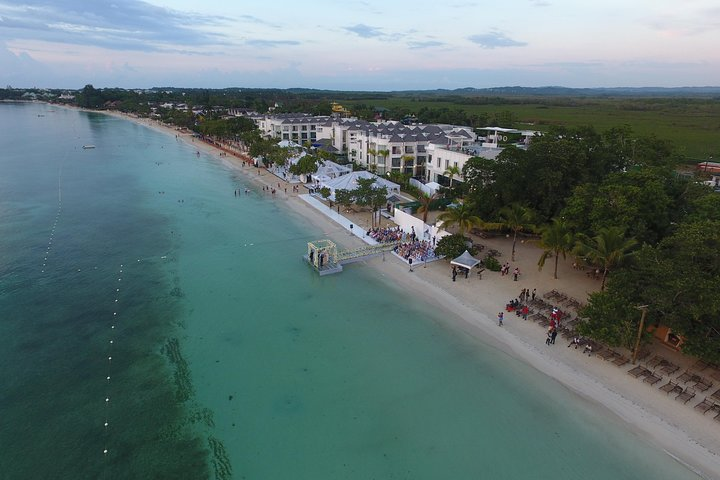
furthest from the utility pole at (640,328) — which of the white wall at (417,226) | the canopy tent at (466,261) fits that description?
the white wall at (417,226)

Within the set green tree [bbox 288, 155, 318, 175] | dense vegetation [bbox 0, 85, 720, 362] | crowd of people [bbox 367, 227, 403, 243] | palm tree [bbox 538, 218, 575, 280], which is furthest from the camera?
green tree [bbox 288, 155, 318, 175]

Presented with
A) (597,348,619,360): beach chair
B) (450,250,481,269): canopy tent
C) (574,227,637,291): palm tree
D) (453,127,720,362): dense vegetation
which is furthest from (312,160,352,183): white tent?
(597,348,619,360): beach chair

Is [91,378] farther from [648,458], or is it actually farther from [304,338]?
[648,458]

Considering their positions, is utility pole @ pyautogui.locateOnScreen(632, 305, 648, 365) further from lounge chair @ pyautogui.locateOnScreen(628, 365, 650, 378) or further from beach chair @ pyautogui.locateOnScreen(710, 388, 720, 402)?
beach chair @ pyautogui.locateOnScreen(710, 388, 720, 402)

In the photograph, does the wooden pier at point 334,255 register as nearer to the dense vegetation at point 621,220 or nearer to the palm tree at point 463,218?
the palm tree at point 463,218

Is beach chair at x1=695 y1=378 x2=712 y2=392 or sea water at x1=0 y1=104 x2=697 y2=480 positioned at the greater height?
beach chair at x1=695 y1=378 x2=712 y2=392

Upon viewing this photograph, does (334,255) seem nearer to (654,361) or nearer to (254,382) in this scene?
(254,382)

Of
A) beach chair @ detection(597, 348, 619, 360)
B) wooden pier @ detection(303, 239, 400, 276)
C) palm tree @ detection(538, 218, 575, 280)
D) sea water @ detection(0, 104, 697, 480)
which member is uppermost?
palm tree @ detection(538, 218, 575, 280)
